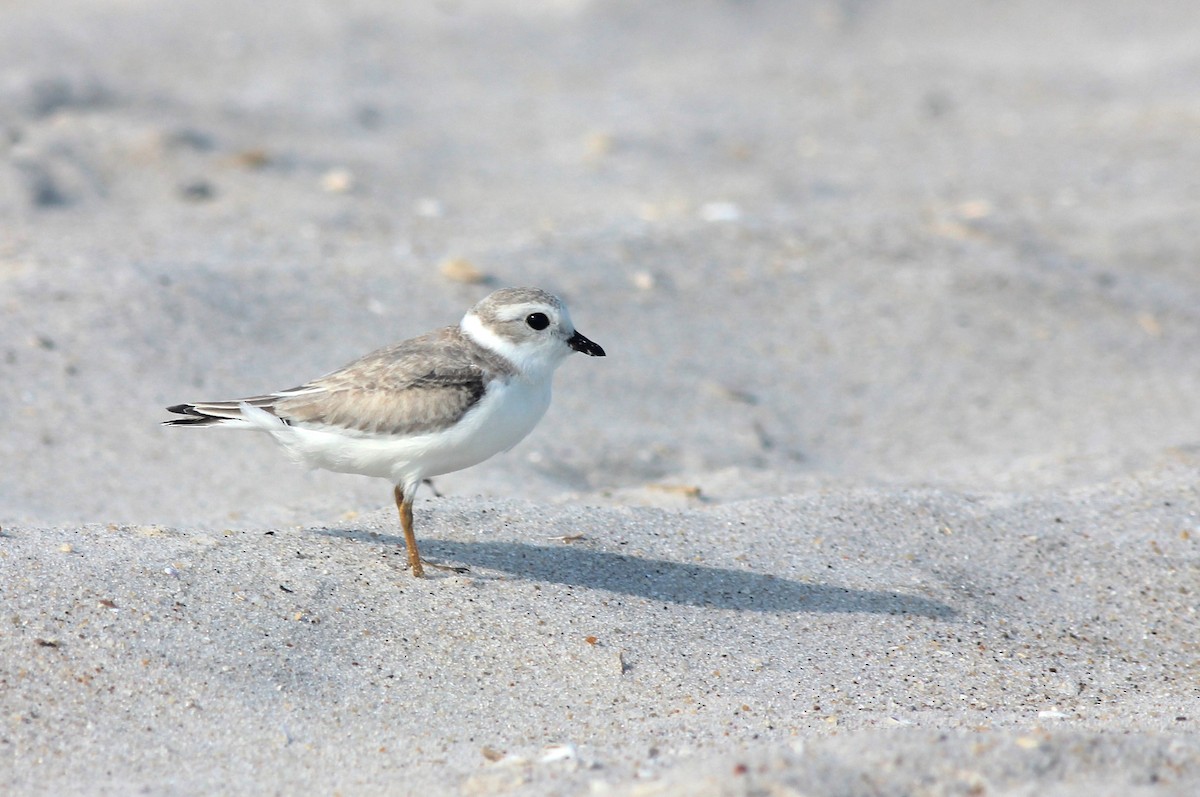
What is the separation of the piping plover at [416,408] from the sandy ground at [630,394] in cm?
38

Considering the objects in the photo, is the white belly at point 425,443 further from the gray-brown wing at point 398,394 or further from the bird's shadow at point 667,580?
the bird's shadow at point 667,580

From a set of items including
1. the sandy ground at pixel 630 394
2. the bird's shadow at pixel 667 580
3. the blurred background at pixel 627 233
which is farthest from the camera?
the blurred background at pixel 627 233

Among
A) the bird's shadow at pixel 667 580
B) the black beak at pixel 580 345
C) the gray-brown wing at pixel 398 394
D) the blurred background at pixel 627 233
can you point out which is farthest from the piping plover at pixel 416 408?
the blurred background at pixel 627 233

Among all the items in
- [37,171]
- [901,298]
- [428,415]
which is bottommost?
[37,171]

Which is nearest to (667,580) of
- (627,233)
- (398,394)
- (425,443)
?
(425,443)

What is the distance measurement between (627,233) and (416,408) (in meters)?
4.70

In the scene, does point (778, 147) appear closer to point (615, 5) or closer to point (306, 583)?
point (615, 5)

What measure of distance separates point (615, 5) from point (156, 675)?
37.9ft

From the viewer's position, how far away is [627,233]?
8.98 metres

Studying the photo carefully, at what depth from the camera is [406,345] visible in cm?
484

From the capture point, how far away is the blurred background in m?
6.71

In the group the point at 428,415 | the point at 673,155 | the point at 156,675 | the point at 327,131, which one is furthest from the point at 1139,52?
the point at 156,675

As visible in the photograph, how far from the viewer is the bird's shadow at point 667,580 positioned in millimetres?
4723

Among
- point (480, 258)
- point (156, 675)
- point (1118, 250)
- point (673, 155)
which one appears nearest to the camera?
point (156, 675)
